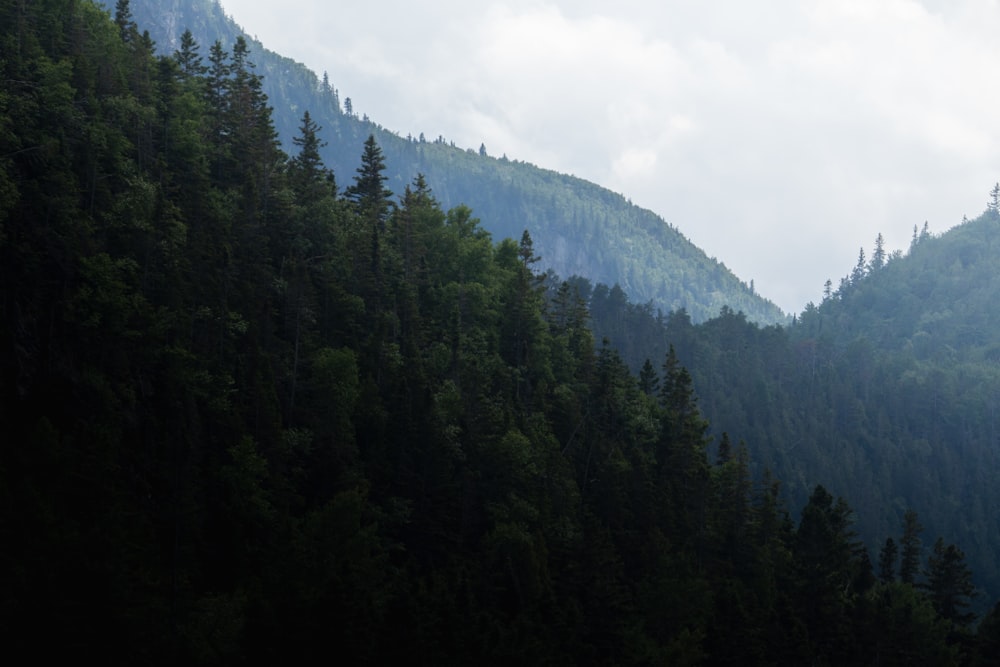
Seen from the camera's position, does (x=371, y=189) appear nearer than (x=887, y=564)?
No

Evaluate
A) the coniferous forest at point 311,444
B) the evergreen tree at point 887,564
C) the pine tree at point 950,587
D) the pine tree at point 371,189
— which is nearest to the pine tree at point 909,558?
the coniferous forest at point 311,444

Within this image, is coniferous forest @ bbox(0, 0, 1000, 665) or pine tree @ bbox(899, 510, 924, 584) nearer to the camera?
coniferous forest @ bbox(0, 0, 1000, 665)

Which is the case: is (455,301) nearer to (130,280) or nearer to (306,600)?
(130,280)

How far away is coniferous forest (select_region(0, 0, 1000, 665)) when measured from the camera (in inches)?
2045

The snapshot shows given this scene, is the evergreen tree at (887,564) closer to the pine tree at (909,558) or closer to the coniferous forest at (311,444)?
the coniferous forest at (311,444)

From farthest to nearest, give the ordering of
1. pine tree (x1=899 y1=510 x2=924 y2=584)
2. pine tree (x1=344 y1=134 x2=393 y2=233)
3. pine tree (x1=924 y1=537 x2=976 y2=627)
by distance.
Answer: pine tree (x1=344 y1=134 x2=393 y2=233), pine tree (x1=899 y1=510 x2=924 y2=584), pine tree (x1=924 y1=537 x2=976 y2=627)

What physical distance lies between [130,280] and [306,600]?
2536cm

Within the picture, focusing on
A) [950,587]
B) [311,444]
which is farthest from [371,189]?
[950,587]

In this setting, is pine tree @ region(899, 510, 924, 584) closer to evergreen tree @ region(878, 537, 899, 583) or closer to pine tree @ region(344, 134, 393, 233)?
evergreen tree @ region(878, 537, 899, 583)

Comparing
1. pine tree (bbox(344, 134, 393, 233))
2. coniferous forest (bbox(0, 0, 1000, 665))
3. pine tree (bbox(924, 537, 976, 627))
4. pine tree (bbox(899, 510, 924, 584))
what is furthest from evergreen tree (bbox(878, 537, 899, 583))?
pine tree (bbox(344, 134, 393, 233))

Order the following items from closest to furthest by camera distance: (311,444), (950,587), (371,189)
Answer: (311,444) < (950,587) < (371,189)

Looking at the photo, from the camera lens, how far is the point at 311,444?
70125 millimetres

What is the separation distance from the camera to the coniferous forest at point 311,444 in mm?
51938

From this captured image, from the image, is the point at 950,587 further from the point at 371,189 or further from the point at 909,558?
the point at 371,189
